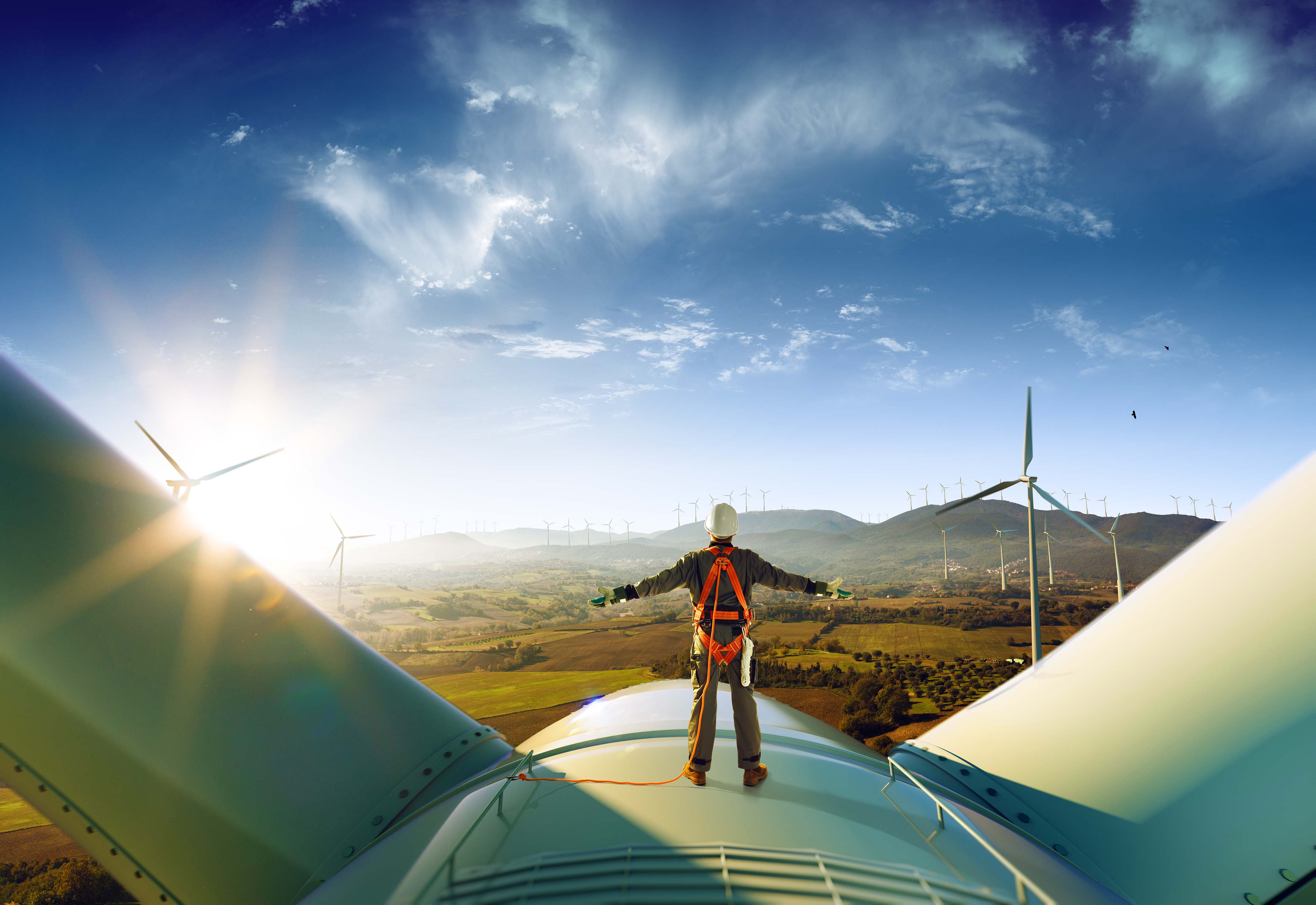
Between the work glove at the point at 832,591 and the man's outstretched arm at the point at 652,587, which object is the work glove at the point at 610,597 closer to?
the man's outstretched arm at the point at 652,587

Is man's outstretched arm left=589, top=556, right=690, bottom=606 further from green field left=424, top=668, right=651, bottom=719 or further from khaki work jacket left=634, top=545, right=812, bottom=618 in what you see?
green field left=424, top=668, right=651, bottom=719

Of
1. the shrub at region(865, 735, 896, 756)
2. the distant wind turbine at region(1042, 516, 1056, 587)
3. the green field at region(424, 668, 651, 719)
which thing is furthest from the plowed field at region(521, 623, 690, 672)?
the distant wind turbine at region(1042, 516, 1056, 587)

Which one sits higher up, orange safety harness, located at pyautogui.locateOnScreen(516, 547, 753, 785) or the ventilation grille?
orange safety harness, located at pyautogui.locateOnScreen(516, 547, 753, 785)

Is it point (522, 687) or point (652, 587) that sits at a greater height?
point (652, 587)

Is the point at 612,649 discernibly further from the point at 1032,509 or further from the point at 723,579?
the point at 723,579

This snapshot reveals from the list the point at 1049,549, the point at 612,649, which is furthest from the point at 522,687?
the point at 1049,549

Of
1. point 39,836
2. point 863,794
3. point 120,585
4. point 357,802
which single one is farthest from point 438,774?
point 39,836

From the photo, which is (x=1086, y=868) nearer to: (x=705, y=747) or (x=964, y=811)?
(x=964, y=811)
